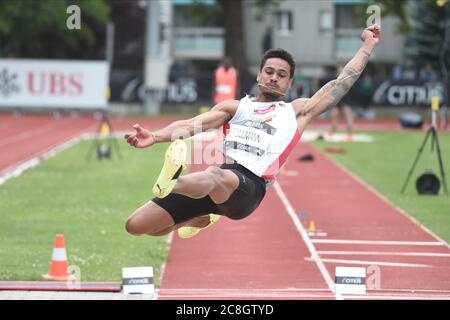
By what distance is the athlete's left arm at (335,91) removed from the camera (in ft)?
28.8

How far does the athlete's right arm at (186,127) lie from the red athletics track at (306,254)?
1.89 meters

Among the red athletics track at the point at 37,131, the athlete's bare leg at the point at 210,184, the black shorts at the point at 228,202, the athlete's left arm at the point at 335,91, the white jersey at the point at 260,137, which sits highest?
the athlete's left arm at the point at 335,91

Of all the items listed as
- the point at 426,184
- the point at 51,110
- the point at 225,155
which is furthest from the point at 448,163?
the point at 51,110

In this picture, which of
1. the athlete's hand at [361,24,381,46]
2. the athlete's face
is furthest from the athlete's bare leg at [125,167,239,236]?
the athlete's hand at [361,24,381,46]

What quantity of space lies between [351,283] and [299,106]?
1706 millimetres

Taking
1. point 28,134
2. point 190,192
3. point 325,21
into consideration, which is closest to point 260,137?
point 190,192

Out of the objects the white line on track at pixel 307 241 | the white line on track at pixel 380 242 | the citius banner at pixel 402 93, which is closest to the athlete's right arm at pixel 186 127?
the white line on track at pixel 307 241

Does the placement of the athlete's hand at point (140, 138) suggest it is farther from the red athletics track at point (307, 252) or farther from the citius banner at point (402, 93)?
the citius banner at point (402, 93)

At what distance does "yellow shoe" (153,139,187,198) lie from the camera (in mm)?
7750

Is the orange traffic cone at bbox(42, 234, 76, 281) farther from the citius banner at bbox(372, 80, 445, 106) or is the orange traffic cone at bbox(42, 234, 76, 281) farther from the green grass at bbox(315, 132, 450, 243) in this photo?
the citius banner at bbox(372, 80, 445, 106)

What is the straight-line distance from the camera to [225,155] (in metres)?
8.60

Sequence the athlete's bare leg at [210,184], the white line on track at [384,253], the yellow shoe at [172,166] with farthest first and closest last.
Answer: the white line on track at [384,253] < the athlete's bare leg at [210,184] < the yellow shoe at [172,166]

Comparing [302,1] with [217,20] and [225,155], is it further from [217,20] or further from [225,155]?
[225,155]

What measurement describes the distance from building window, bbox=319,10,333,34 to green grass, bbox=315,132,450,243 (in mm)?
25799
